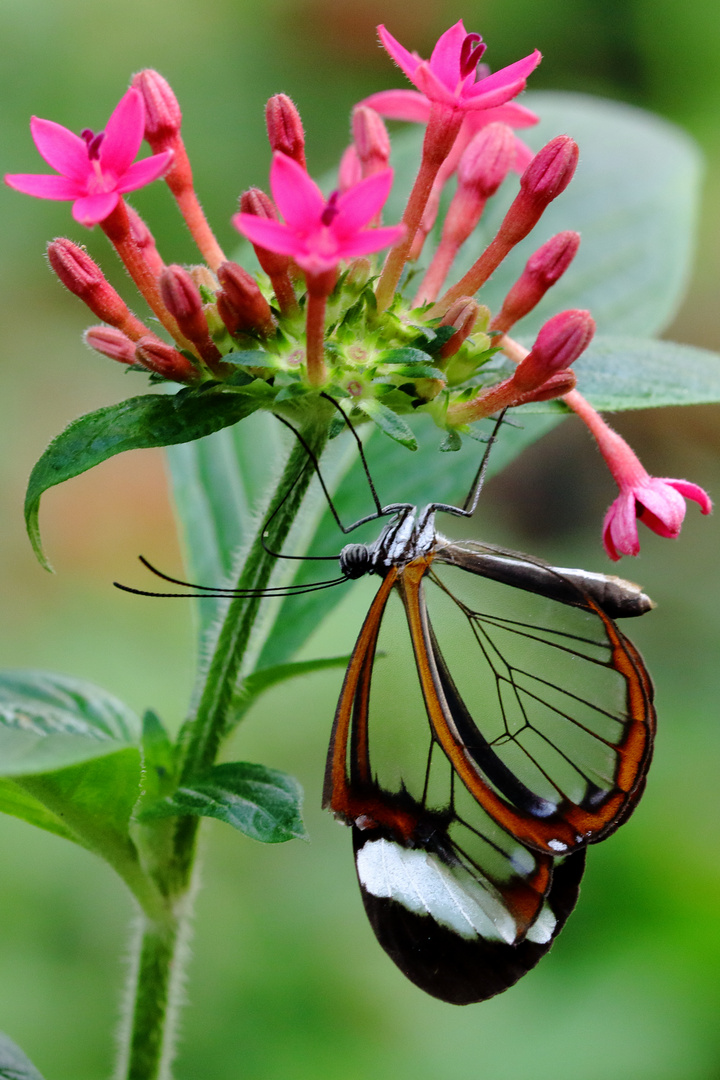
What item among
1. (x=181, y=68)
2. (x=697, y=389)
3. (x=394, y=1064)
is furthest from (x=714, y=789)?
(x=181, y=68)

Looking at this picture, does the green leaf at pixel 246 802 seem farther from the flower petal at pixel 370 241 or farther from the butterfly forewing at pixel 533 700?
the flower petal at pixel 370 241

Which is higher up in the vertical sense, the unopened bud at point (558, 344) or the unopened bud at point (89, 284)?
the unopened bud at point (558, 344)

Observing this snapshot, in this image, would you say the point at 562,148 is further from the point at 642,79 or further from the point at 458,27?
the point at 642,79

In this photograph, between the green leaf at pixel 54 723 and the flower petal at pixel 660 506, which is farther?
the flower petal at pixel 660 506

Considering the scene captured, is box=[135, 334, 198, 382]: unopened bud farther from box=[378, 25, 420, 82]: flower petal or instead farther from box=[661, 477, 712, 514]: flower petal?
box=[661, 477, 712, 514]: flower petal

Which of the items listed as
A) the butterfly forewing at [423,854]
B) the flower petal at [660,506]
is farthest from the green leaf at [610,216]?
the butterfly forewing at [423,854]

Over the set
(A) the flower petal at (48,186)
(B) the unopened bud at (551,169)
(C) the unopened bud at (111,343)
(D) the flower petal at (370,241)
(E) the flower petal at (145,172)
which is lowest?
(C) the unopened bud at (111,343)
